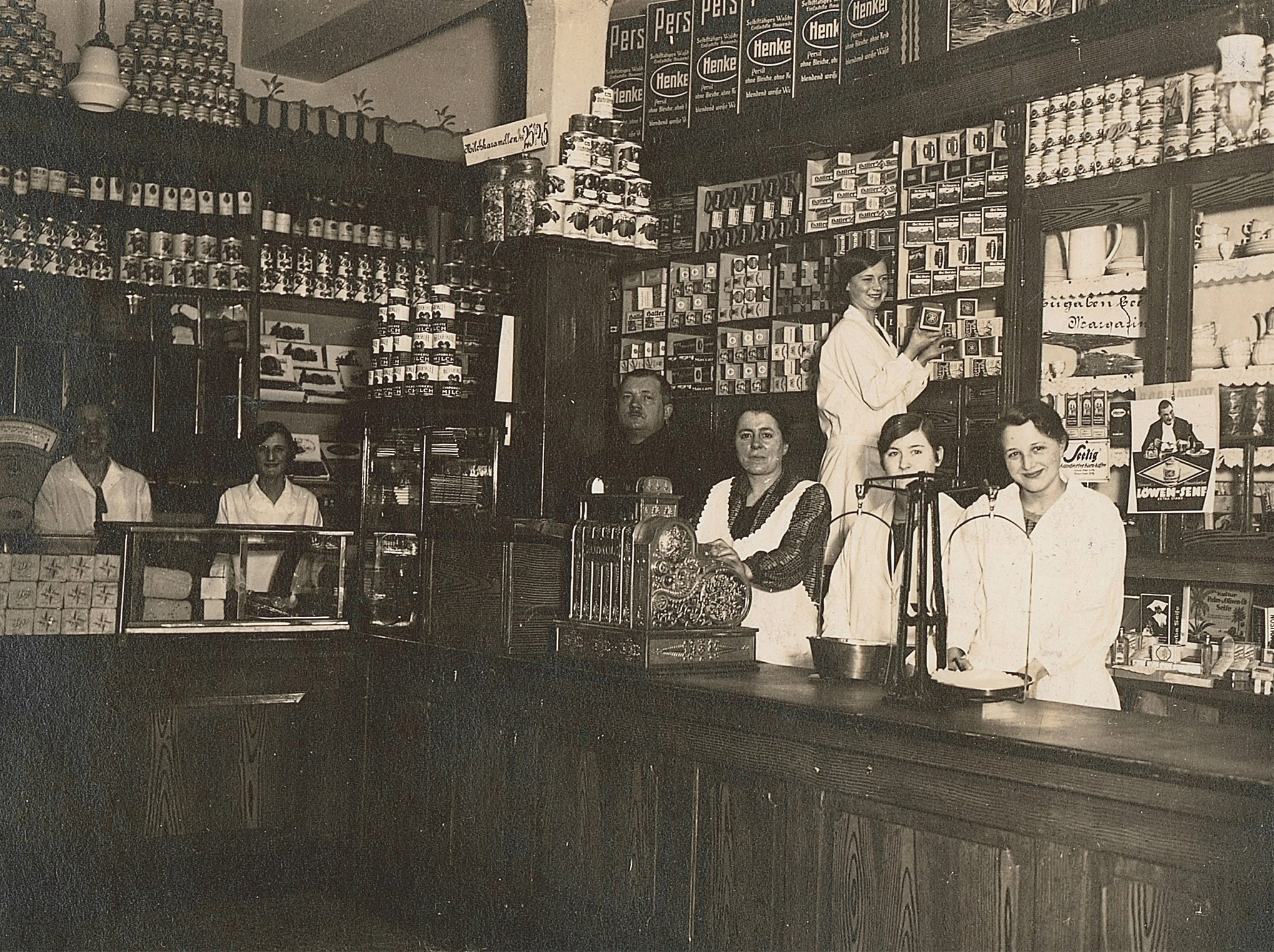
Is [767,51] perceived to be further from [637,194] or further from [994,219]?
[994,219]

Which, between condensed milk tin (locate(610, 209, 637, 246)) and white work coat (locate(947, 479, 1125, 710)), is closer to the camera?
white work coat (locate(947, 479, 1125, 710))

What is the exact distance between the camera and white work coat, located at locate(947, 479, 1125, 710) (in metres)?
3.56

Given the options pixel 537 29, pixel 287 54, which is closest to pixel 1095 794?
pixel 537 29

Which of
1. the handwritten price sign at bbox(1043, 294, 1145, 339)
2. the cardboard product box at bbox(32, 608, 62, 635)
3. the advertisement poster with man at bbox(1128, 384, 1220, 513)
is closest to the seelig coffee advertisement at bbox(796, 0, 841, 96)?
the handwritten price sign at bbox(1043, 294, 1145, 339)

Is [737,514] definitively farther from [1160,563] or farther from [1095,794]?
[1095,794]

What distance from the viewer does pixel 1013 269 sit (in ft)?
14.5

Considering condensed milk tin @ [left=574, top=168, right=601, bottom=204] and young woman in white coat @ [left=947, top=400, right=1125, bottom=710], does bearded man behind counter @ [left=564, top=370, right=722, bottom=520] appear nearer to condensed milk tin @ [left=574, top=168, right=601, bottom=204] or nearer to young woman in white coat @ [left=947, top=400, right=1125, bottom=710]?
condensed milk tin @ [left=574, top=168, right=601, bottom=204]

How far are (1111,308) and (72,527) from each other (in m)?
4.14

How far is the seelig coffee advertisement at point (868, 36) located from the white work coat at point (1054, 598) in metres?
2.14

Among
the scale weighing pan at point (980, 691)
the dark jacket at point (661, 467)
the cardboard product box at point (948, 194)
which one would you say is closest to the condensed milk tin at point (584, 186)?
the dark jacket at point (661, 467)

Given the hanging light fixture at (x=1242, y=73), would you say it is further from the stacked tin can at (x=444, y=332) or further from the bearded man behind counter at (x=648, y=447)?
the stacked tin can at (x=444, y=332)

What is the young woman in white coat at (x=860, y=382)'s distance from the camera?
184 inches

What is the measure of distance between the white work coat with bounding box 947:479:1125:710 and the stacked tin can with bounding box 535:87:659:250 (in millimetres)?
1856

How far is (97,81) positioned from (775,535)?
140 inches
